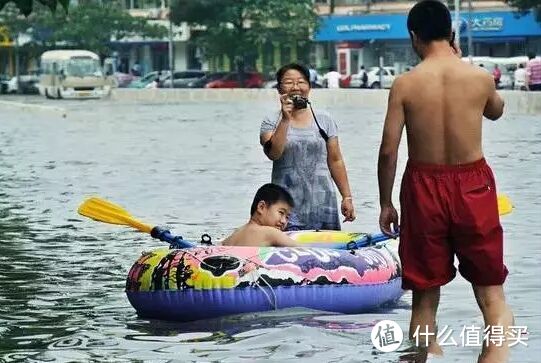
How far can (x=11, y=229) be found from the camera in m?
18.1

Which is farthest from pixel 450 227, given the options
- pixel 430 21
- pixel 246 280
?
pixel 246 280

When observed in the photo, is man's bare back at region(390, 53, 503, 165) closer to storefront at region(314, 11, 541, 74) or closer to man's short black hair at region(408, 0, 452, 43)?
man's short black hair at region(408, 0, 452, 43)

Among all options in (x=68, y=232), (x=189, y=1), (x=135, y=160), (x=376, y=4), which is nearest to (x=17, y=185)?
(x=135, y=160)

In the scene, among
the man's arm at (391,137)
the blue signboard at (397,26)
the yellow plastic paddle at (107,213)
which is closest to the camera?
the man's arm at (391,137)

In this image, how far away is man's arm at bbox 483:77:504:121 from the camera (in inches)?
316

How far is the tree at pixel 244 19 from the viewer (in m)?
87.5

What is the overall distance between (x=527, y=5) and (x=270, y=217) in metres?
66.7

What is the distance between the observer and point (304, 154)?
11375 millimetres

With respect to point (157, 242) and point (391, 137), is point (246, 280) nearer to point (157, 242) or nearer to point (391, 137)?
point (391, 137)

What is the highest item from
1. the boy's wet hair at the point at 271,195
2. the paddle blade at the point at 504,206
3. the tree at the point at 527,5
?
the boy's wet hair at the point at 271,195

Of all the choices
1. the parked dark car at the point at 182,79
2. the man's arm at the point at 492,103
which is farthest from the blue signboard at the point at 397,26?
the man's arm at the point at 492,103

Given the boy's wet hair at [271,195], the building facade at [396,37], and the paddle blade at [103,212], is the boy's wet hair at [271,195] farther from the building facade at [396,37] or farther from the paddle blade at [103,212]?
the building facade at [396,37]

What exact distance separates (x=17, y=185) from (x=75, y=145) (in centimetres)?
1191

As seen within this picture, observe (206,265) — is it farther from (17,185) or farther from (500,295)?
(17,185)
